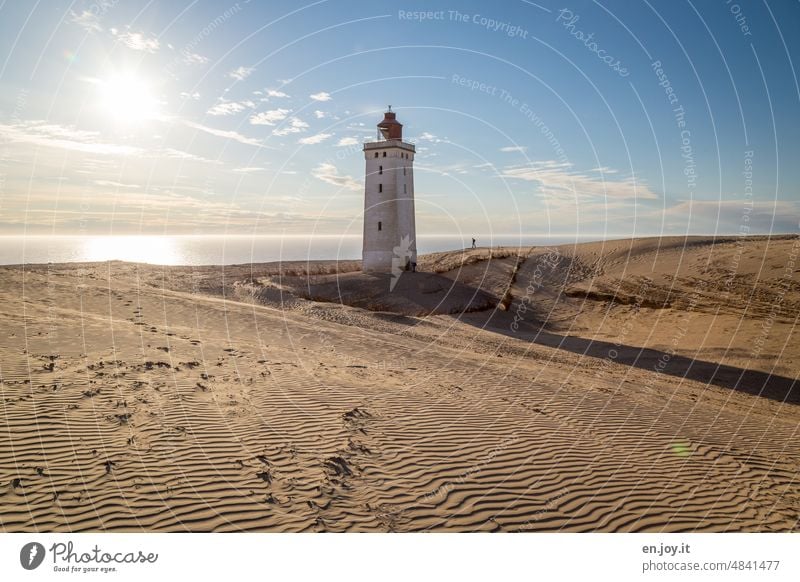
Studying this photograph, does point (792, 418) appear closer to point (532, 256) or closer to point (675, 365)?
point (675, 365)

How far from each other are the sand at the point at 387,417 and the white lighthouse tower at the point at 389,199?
12.5m

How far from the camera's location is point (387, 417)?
36.9ft

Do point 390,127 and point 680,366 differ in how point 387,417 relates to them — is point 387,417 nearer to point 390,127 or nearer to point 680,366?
point 680,366

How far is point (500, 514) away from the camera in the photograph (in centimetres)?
775

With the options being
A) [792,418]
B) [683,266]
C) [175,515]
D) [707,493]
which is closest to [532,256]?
[683,266]

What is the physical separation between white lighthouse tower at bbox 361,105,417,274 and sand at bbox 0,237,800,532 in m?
12.5

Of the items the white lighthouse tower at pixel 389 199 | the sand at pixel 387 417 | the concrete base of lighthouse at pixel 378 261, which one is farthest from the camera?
the concrete base of lighthouse at pixel 378 261

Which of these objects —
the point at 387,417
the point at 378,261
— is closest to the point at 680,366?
the point at 387,417

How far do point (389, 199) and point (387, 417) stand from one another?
28.5m

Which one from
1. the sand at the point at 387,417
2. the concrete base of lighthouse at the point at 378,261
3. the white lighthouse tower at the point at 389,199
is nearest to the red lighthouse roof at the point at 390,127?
the white lighthouse tower at the point at 389,199

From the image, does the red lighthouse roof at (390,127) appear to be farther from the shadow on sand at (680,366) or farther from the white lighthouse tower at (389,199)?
the shadow on sand at (680,366)

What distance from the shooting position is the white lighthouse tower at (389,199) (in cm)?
3766

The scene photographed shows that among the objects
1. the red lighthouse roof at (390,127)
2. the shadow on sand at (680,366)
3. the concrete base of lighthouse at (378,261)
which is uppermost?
the red lighthouse roof at (390,127)

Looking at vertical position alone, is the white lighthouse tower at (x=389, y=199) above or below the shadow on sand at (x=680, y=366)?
above
